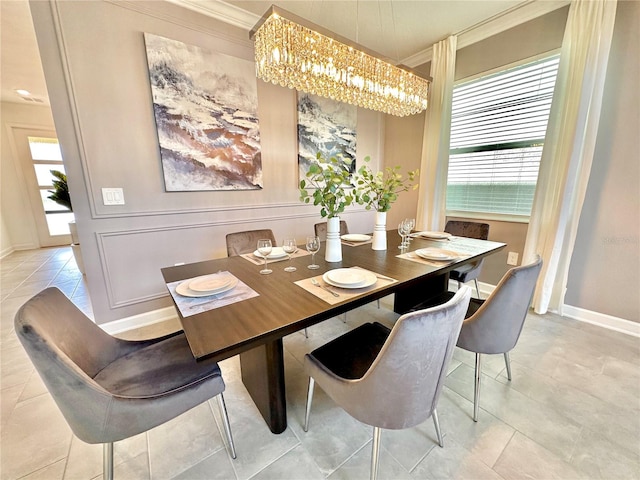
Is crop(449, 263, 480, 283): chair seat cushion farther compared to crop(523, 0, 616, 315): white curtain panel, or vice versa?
crop(449, 263, 480, 283): chair seat cushion

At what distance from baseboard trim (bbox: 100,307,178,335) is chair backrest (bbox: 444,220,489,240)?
271cm

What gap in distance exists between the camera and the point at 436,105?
2.77 m

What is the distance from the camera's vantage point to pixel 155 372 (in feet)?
3.42

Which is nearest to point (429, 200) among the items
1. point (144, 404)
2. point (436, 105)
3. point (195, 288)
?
point (436, 105)

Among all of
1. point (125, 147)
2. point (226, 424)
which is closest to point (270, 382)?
point (226, 424)

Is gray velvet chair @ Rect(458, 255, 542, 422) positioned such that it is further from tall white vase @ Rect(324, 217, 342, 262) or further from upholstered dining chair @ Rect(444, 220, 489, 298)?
upholstered dining chair @ Rect(444, 220, 489, 298)

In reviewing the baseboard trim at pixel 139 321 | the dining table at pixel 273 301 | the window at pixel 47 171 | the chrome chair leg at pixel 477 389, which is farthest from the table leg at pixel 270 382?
the window at pixel 47 171

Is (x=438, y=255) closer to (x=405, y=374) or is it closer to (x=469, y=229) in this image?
(x=405, y=374)

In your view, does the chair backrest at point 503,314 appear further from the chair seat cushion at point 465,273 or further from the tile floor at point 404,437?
the chair seat cushion at point 465,273

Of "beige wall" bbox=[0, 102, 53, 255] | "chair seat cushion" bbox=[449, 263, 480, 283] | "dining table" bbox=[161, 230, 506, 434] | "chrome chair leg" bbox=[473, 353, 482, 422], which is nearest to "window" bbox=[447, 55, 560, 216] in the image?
"chair seat cushion" bbox=[449, 263, 480, 283]

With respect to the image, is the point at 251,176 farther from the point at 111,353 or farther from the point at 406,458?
the point at 406,458

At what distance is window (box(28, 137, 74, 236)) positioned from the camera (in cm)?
508

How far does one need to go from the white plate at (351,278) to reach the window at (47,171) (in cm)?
645

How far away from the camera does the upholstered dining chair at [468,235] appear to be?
7.30 ft
